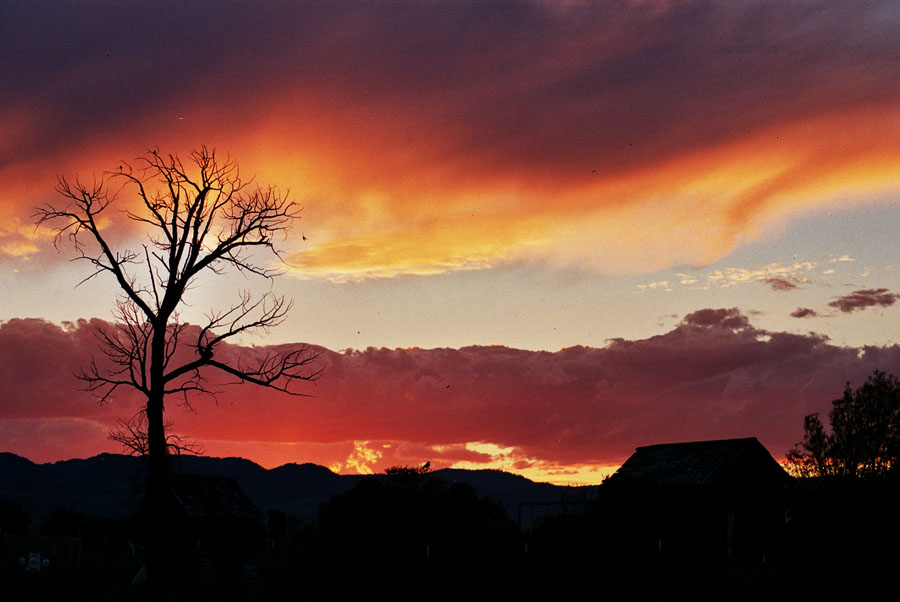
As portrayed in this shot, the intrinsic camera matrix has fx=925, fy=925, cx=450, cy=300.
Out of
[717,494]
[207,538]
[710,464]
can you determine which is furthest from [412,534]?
[710,464]

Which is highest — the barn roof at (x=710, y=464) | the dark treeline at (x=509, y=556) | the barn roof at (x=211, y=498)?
the barn roof at (x=710, y=464)

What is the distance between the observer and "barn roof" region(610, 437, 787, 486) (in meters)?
46.9

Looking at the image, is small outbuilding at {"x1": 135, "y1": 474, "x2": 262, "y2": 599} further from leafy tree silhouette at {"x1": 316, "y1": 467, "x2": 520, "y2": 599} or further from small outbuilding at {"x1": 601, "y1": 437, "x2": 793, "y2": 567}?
small outbuilding at {"x1": 601, "y1": 437, "x2": 793, "y2": 567}

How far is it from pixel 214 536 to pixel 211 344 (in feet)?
26.1

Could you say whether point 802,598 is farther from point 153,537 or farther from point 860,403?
point 860,403

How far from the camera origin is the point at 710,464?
47.6m

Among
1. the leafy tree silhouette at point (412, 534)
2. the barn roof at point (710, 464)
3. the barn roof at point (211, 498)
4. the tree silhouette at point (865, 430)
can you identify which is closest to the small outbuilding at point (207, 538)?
the barn roof at point (211, 498)

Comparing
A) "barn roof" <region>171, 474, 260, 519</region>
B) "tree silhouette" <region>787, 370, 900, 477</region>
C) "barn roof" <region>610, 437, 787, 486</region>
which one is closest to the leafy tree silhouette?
"barn roof" <region>171, 474, 260, 519</region>

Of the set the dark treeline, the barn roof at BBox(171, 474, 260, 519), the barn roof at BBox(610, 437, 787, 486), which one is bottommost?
the dark treeline

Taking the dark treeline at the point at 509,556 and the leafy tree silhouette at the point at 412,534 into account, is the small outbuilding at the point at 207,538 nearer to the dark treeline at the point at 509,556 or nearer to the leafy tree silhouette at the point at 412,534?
the dark treeline at the point at 509,556

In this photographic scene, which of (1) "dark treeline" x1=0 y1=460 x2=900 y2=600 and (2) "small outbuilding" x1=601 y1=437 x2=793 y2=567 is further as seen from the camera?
(2) "small outbuilding" x1=601 y1=437 x2=793 y2=567

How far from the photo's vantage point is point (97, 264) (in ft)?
105

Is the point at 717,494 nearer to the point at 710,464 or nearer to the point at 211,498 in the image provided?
the point at 710,464

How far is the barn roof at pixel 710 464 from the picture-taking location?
154 feet
